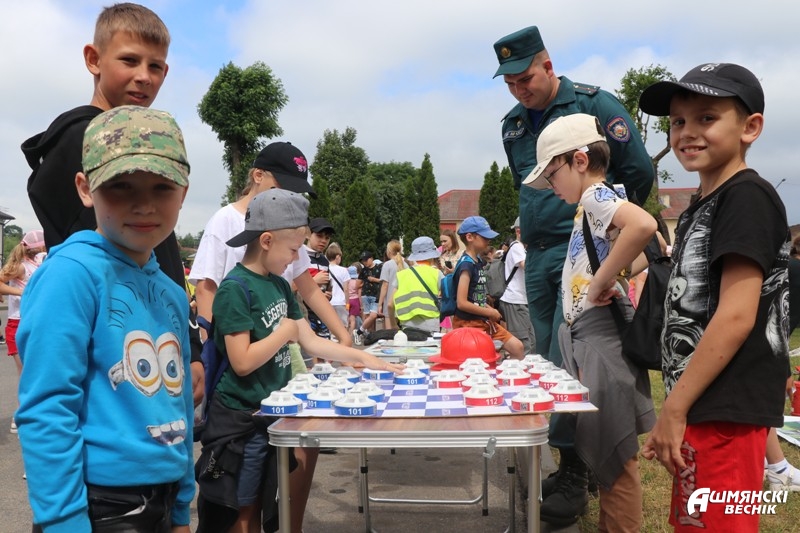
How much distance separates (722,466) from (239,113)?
38.3 metres

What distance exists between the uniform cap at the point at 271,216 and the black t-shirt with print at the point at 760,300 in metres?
1.50

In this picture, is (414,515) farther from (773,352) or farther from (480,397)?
(773,352)

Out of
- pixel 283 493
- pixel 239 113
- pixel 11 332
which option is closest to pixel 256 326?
pixel 283 493

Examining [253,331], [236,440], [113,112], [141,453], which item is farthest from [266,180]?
[141,453]

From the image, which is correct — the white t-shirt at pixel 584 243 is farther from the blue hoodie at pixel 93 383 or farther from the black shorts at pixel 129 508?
the black shorts at pixel 129 508

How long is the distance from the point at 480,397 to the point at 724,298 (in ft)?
2.59

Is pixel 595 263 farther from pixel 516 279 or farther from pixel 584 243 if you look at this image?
pixel 516 279

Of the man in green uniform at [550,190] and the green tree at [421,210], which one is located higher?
the green tree at [421,210]

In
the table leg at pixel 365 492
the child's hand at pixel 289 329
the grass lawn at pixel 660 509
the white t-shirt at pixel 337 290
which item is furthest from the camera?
the white t-shirt at pixel 337 290

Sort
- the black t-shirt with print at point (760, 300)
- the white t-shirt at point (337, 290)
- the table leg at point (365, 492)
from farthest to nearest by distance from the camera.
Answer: the white t-shirt at point (337, 290) < the table leg at point (365, 492) < the black t-shirt with print at point (760, 300)

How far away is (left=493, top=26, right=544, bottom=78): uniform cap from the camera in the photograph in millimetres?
3465

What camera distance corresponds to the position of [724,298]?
6.06 ft

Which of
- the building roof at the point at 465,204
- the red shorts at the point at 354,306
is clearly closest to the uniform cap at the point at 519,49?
the red shorts at the point at 354,306

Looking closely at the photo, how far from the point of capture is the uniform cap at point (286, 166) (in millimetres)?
3367
